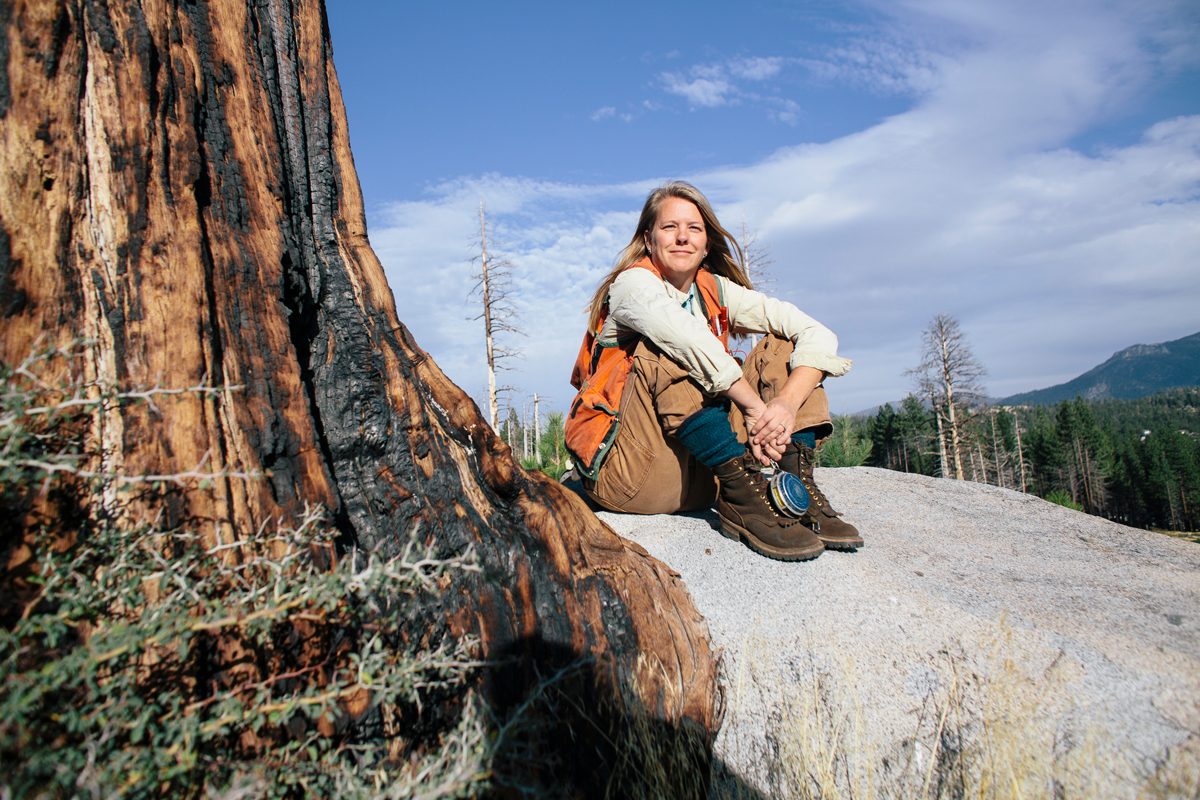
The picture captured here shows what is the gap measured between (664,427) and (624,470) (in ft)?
1.15

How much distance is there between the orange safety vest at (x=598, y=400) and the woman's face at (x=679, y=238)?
11cm

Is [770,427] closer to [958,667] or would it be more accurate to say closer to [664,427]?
[664,427]

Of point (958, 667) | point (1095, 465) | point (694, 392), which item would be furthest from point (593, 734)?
Result: point (1095, 465)

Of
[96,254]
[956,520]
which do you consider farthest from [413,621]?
[956,520]

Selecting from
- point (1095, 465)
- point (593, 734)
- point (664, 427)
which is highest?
point (664, 427)

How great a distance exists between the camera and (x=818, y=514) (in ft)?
9.26

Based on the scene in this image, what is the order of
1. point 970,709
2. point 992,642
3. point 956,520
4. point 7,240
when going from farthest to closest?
1. point 956,520
2. point 992,642
3. point 970,709
4. point 7,240

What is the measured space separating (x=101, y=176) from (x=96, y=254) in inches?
7.6

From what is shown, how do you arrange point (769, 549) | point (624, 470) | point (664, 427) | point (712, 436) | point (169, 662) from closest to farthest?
point (169, 662) → point (769, 549) → point (712, 436) → point (664, 427) → point (624, 470)

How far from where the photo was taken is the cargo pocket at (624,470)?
3.00 metres

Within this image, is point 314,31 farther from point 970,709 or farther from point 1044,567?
point 1044,567

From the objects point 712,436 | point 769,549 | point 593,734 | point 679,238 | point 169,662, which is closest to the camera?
point 169,662

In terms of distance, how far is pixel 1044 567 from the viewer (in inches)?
99.7

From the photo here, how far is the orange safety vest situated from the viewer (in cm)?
296
